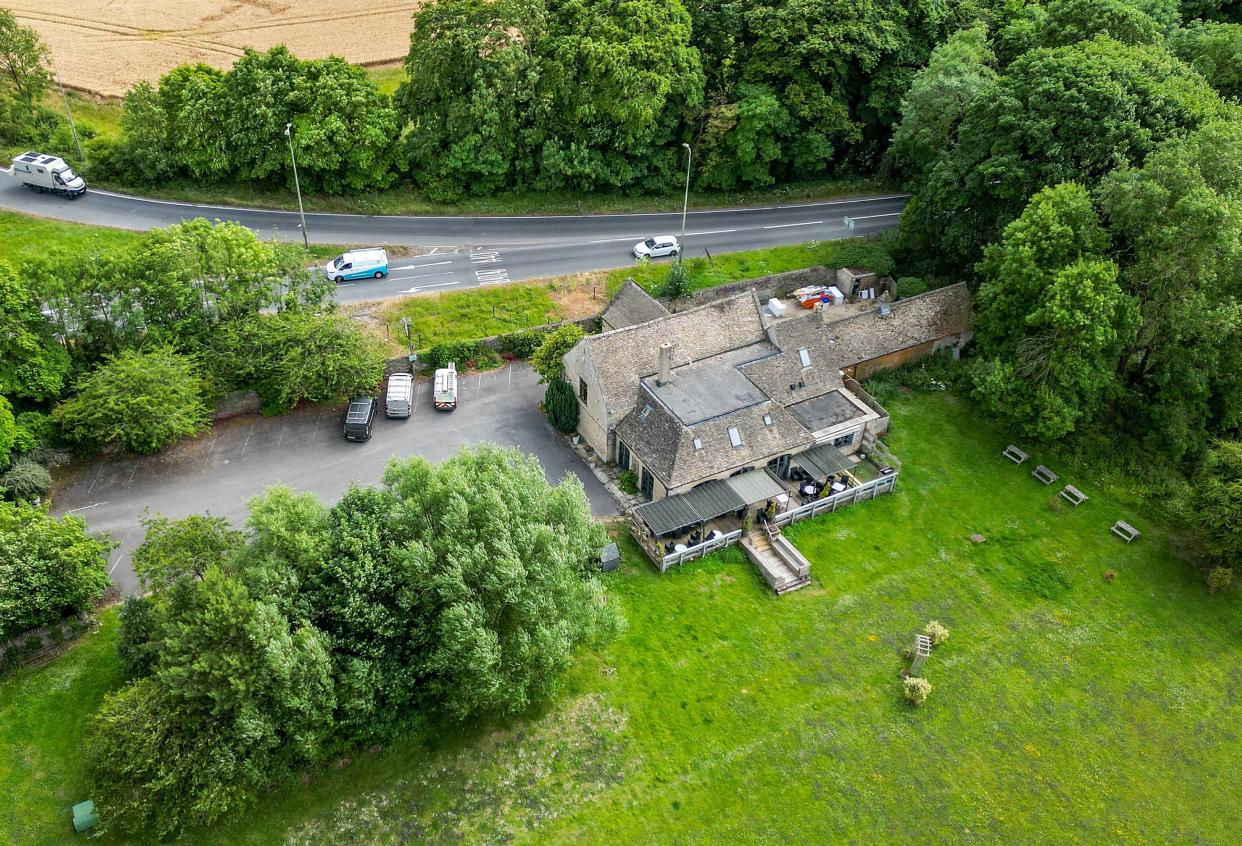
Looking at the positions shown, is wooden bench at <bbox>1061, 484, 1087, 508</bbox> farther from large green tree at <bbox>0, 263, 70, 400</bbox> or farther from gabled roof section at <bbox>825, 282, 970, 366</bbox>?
large green tree at <bbox>0, 263, 70, 400</bbox>

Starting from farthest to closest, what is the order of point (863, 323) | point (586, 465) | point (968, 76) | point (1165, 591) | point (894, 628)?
point (968, 76), point (863, 323), point (586, 465), point (1165, 591), point (894, 628)

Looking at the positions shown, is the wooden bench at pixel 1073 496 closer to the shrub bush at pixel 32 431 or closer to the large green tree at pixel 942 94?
the large green tree at pixel 942 94

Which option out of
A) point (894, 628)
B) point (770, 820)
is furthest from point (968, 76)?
point (770, 820)

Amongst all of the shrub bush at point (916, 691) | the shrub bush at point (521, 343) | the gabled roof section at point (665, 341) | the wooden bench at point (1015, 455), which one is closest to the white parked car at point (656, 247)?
the shrub bush at point (521, 343)

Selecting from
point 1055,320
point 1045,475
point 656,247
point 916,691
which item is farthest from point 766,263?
point 916,691

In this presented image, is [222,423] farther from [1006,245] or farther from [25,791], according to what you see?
[1006,245]

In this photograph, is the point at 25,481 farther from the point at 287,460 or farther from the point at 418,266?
the point at 418,266
